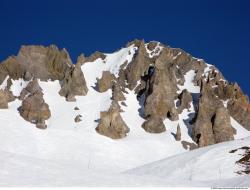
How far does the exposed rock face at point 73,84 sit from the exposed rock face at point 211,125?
33757 millimetres

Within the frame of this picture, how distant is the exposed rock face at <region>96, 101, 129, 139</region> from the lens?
116 m

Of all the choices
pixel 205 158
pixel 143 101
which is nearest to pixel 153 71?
pixel 143 101

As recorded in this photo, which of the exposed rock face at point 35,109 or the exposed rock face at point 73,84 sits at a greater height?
the exposed rock face at point 73,84

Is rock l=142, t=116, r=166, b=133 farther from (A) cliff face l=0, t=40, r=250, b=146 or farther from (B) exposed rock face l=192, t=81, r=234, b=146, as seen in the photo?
(B) exposed rock face l=192, t=81, r=234, b=146

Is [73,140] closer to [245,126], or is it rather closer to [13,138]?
[13,138]

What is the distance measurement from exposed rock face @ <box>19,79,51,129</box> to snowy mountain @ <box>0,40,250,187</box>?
0.78 feet

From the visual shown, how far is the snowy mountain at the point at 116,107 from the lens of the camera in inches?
4124

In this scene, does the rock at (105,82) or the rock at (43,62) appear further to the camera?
the rock at (105,82)

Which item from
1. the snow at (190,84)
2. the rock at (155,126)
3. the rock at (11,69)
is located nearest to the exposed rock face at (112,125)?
the rock at (155,126)

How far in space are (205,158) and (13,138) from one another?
5559 cm

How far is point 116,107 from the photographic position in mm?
121188

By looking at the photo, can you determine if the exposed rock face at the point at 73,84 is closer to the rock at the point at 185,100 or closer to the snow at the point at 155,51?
the rock at the point at 185,100

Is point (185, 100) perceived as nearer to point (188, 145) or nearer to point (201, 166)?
point (188, 145)

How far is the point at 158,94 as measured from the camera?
132 meters
